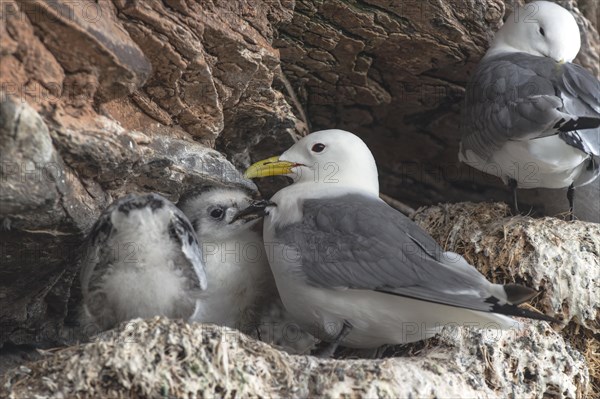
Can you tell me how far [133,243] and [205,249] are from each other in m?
0.67

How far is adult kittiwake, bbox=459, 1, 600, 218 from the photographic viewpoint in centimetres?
460

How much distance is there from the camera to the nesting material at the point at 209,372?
3.32 meters

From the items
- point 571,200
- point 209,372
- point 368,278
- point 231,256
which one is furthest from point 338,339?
point 571,200

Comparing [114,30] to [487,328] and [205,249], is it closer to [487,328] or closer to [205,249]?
[205,249]

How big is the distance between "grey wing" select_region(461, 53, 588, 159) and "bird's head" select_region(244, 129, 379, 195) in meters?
0.67

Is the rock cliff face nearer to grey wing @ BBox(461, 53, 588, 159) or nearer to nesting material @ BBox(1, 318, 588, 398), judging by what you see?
grey wing @ BBox(461, 53, 588, 159)

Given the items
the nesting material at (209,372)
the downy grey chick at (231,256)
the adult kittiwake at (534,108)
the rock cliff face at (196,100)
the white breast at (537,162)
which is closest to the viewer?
the nesting material at (209,372)

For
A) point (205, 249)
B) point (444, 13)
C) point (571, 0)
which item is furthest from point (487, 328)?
point (571, 0)

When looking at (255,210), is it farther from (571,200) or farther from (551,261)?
(571,200)

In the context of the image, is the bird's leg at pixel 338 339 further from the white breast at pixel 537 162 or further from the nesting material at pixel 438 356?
the white breast at pixel 537 162

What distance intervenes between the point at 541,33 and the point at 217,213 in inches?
84.2

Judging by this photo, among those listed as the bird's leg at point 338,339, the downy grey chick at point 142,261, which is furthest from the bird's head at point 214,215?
the bird's leg at point 338,339

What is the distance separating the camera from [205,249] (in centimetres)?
440

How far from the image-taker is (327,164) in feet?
15.1
